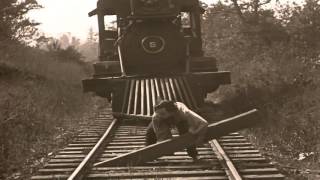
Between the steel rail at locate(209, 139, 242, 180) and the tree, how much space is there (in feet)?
52.8

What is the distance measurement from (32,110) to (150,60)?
3796 mm

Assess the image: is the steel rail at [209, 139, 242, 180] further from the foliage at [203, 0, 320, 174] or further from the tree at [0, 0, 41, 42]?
the tree at [0, 0, 41, 42]

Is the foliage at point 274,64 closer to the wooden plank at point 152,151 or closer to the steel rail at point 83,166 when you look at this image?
the wooden plank at point 152,151

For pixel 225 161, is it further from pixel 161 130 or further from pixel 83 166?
pixel 83 166

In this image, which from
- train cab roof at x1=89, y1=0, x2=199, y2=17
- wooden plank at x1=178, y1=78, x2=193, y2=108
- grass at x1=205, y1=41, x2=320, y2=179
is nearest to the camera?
grass at x1=205, y1=41, x2=320, y2=179

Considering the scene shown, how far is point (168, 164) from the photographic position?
7.62 meters

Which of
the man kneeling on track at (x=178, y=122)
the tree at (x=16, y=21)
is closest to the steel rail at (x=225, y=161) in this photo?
the man kneeling on track at (x=178, y=122)

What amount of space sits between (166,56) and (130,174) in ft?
25.8

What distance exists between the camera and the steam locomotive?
12282 millimetres

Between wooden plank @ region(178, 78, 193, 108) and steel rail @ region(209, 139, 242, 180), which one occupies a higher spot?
wooden plank @ region(178, 78, 193, 108)

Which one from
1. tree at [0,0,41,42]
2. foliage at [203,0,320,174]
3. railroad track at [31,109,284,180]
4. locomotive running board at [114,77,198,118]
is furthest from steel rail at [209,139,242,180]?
tree at [0,0,41,42]

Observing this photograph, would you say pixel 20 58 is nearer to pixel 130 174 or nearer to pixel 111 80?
pixel 111 80

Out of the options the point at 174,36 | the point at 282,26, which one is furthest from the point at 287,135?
the point at 282,26

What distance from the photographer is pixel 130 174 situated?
6980 millimetres
